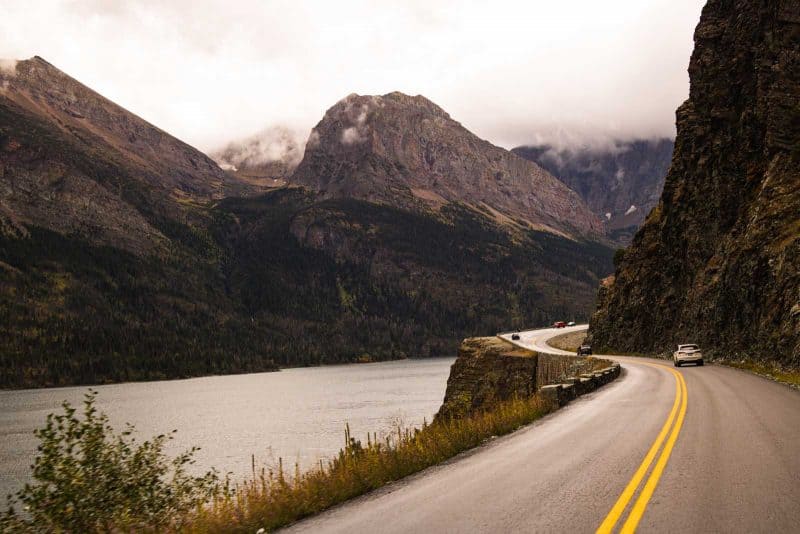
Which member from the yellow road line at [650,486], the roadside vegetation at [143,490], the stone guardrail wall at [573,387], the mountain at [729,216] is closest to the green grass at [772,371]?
the mountain at [729,216]

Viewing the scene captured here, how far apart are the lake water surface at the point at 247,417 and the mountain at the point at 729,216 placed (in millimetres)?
28206

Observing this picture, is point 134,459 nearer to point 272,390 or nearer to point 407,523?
point 407,523

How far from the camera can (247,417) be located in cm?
9850

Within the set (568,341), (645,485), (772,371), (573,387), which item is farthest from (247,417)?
(645,485)

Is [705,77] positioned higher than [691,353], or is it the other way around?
[705,77]

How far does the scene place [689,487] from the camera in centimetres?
955

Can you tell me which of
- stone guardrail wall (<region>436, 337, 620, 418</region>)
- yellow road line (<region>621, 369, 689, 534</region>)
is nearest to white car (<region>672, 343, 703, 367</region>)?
stone guardrail wall (<region>436, 337, 620, 418</region>)

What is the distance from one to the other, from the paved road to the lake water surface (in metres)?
19.8

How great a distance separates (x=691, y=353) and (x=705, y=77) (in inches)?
1373

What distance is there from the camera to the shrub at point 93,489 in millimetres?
9242

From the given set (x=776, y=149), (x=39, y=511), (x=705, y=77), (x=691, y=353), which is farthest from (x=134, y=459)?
(x=705, y=77)

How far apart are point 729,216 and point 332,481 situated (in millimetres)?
57518

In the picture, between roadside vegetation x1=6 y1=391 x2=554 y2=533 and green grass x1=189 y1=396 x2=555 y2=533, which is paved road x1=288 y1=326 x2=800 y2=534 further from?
roadside vegetation x1=6 y1=391 x2=554 y2=533

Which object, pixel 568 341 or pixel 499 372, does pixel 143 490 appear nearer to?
pixel 499 372
